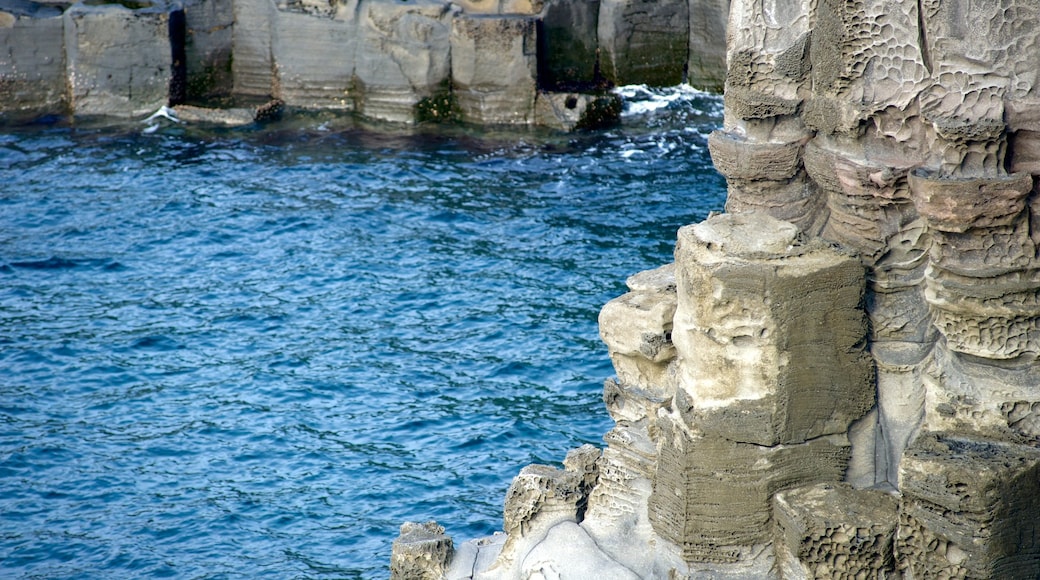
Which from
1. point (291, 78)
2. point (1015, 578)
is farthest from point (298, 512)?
point (291, 78)

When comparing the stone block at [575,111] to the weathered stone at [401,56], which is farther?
the weathered stone at [401,56]

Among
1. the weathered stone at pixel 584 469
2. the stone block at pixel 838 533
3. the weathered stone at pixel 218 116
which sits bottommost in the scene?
the weathered stone at pixel 584 469

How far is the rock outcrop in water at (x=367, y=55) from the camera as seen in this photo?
2120cm

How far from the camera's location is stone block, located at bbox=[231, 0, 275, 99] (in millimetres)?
22312

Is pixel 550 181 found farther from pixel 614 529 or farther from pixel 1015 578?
pixel 1015 578

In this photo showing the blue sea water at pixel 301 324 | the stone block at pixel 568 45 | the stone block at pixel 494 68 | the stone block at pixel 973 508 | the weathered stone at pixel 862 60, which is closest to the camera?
the stone block at pixel 973 508

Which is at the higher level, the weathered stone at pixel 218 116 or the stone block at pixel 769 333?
the stone block at pixel 769 333

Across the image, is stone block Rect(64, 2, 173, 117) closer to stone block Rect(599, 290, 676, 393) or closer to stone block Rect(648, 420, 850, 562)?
stone block Rect(599, 290, 676, 393)

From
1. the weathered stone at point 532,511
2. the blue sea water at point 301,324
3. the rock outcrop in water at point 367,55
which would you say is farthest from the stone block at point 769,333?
the rock outcrop in water at point 367,55

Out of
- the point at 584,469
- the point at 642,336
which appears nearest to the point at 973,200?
the point at 642,336

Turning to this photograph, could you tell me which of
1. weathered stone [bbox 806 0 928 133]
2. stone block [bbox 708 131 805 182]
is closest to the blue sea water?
stone block [bbox 708 131 805 182]

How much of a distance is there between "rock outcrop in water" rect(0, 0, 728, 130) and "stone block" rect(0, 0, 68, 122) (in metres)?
0.02

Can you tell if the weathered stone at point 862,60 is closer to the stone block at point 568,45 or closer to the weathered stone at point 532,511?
the weathered stone at point 532,511

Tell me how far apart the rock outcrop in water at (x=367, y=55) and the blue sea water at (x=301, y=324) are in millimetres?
661
